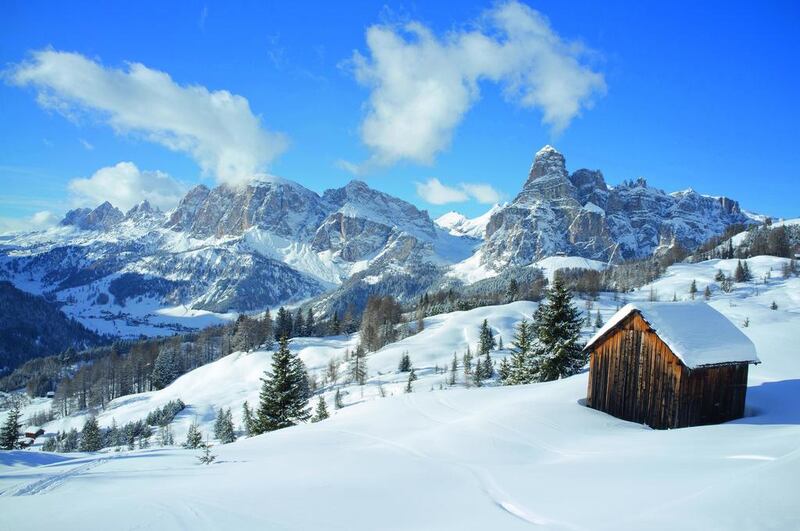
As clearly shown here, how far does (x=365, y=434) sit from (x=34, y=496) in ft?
30.2

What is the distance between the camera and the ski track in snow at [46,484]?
887cm

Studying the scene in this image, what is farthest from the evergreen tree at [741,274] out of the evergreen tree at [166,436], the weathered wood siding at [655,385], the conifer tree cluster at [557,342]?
the evergreen tree at [166,436]

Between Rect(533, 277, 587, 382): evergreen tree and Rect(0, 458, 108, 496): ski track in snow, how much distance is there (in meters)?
26.5

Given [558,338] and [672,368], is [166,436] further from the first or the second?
[672,368]

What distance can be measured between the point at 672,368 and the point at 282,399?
22.2 metres

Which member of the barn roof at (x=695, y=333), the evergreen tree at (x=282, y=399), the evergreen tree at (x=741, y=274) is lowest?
the evergreen tree at (x=282, y=399)

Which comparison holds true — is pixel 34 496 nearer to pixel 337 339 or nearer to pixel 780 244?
pixel 337 339

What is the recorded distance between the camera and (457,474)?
393 inches

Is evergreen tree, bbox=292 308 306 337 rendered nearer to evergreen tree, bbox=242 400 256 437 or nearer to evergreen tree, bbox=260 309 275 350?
evergreen tree, bbox=260 309 275 350

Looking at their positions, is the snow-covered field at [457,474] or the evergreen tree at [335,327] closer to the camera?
the snow-covered field at [457,474]

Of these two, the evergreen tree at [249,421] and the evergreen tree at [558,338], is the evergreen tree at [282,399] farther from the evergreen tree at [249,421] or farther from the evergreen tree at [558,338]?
the evergreen tree at [558,338]

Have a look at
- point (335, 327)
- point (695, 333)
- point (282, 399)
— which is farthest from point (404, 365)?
point (695, 333)

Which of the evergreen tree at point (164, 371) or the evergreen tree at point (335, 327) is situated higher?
the evergreen tree at point (335, 327)

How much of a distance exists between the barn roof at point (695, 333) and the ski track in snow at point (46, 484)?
60.9 ft
